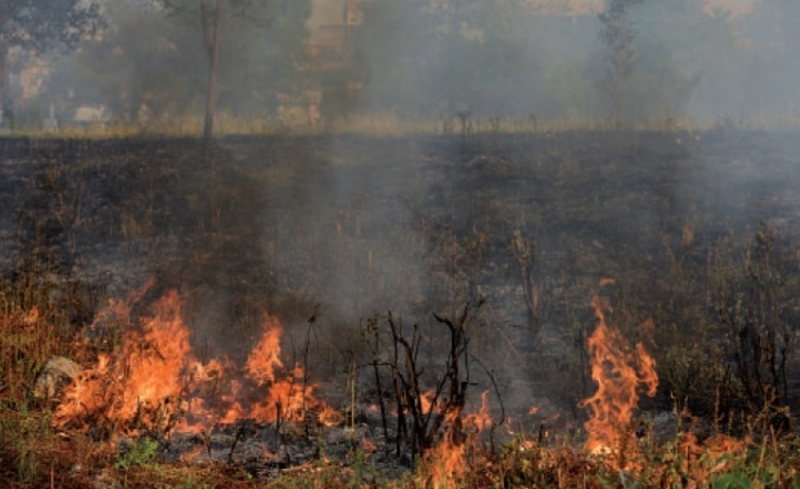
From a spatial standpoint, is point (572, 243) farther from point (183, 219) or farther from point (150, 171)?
point (150, 171)

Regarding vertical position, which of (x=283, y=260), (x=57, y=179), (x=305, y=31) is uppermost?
(x=305, y=31)

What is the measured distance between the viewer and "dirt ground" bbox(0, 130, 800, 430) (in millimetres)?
8219

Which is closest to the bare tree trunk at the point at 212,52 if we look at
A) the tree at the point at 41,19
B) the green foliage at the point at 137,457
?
the tree at the point at 41,19

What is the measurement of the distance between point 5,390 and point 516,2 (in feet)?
73.7

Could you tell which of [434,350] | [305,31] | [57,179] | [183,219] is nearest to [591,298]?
[434,350]

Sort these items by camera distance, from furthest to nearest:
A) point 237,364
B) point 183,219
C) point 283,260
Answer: point 183,219 < point 283,260 < point 237,364

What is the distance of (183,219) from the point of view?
11555 mm

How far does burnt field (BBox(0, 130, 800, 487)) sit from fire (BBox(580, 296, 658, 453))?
16cm

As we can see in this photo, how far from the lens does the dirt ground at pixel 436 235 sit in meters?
8.22

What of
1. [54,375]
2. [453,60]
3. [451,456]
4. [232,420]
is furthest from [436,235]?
[453,60]

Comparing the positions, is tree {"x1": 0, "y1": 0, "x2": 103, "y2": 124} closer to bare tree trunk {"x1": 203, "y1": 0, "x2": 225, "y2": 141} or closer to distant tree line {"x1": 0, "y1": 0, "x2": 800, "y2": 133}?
distant tree line {"x1": 0, "y1": 0, "x2": 800, "y2": 133}

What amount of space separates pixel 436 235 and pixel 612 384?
467 centimetres

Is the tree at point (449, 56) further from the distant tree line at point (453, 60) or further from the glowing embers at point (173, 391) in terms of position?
the glowing embers at point (173, 391)

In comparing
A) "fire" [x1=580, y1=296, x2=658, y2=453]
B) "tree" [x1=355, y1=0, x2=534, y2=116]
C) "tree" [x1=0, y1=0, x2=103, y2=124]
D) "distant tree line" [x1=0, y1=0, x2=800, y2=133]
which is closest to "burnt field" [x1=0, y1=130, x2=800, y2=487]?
"fire" [x1=580, y1=296, x2=658, y2=453]
